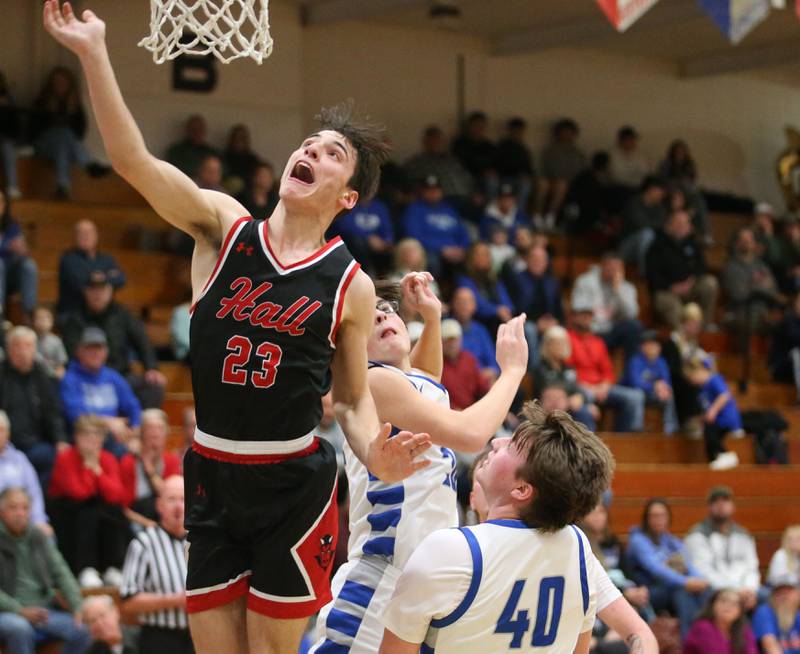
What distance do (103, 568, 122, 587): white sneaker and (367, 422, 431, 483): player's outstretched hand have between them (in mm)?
5495

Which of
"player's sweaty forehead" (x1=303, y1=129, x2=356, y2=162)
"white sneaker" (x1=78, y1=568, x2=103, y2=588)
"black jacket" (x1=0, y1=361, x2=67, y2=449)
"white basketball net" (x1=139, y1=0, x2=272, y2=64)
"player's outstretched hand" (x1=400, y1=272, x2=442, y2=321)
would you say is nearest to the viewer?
"white basketball net" (x1=139, y1=0, x2=272, y2=64)

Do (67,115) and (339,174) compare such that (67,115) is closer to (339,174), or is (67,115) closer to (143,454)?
(143,454)

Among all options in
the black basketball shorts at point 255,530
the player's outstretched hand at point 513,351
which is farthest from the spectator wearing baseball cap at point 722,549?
the black basketball shorts at point 255,530

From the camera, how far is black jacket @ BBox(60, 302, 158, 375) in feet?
35.3

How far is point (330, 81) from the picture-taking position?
16.7 m

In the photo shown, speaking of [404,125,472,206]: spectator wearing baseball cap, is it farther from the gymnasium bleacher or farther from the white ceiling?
the gymnasium bleacher

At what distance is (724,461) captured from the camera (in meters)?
13.6

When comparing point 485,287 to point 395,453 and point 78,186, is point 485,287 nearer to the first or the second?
point 78,186

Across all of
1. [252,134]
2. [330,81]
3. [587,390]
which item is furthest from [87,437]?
[330,81]

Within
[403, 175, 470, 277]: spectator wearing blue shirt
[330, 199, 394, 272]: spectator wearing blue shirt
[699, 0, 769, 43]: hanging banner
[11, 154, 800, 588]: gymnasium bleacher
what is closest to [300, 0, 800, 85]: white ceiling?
[403, 175, 470, 277]: spectator wearing blue shirt

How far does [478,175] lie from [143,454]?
821 centimetres

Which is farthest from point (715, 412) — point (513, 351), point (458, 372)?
point (513, 351)

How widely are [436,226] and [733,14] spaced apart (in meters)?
4.84

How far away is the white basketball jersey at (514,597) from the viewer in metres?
3.63
